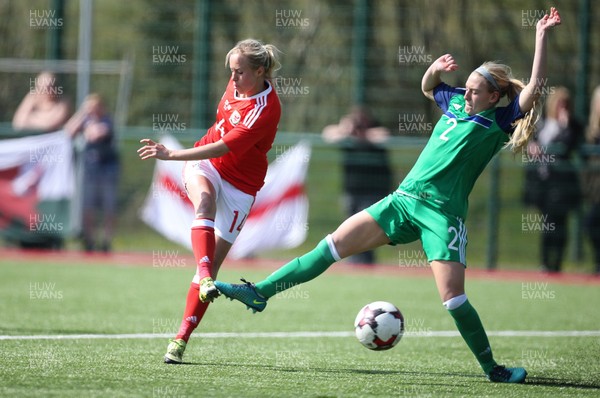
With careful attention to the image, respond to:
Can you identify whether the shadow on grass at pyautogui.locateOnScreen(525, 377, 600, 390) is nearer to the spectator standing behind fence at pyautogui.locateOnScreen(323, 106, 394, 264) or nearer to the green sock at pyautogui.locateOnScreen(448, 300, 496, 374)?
the green sock at pyautogui.locateOnScreen(448, 300, 496, 374)

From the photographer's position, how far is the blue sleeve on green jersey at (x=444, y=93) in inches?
238

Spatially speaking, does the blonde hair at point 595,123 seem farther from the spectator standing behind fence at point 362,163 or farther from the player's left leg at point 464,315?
the player's left leg at point 464,315

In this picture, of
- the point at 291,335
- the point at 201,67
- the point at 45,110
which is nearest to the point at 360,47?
the point at 201,67

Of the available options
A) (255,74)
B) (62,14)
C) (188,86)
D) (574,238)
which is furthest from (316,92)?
(255,74)

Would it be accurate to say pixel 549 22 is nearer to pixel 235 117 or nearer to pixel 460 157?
pixel 460 157

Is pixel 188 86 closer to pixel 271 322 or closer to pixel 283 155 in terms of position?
pixel 283 155

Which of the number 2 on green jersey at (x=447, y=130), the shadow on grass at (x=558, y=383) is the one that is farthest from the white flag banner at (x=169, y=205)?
the shadow on grass at (x=558, y=383)

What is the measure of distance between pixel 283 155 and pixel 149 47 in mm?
5479

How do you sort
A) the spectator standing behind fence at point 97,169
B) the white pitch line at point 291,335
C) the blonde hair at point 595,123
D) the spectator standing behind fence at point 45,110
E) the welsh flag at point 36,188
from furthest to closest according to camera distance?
the spectator standing behind fence at point 45,110 < the spectator standing behind fence at point 97,169 < the welsh flag at point 36,188 < the blonde hair at point 595,123 < the white pitch line at point 291,335

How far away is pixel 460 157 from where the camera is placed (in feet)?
18.9

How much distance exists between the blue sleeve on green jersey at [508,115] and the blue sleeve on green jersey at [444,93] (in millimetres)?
331

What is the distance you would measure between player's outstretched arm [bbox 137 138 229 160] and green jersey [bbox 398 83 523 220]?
3.91ft

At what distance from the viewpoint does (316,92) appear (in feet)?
57.4

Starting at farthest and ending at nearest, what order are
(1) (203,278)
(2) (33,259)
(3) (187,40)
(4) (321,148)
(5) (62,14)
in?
(3) (187,40) < (5) (62,14) < (4) (321,148) < (2) (33,259) < (1) (203,278)
